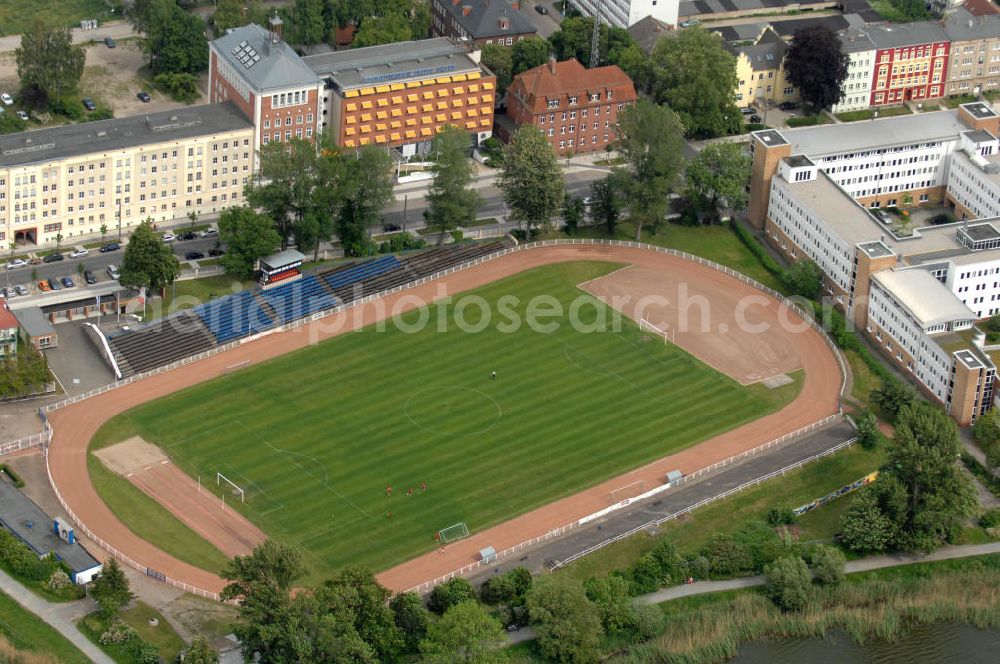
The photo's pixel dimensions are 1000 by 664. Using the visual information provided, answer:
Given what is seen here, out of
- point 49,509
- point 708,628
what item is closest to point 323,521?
point 49,509

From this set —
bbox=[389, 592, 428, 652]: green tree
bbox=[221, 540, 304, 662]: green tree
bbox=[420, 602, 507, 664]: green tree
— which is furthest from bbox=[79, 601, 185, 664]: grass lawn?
bbox=[420, 602, 507, 664]: green tree

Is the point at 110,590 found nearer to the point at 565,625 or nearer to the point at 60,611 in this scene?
the point at 60,611

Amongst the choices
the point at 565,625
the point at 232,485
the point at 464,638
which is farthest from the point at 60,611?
the point at 565,625

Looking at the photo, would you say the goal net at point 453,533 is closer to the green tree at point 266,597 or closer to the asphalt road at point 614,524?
the asphalt road at point 614,524

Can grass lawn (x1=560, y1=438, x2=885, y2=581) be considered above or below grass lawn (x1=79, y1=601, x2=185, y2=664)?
above

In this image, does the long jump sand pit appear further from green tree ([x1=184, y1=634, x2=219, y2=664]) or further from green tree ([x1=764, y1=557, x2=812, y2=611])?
green tree ([x1=764, y1=557, x2=812, y2=611])

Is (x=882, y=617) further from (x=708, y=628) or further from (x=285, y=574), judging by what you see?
(x=285, y=574)
